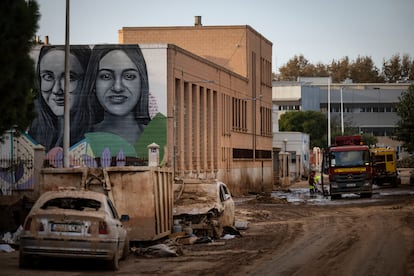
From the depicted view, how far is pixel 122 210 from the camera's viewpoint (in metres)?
21.5

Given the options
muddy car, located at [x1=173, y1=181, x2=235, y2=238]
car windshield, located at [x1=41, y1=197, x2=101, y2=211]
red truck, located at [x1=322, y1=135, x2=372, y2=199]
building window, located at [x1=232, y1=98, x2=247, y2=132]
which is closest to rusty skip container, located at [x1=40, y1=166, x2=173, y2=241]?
muddy car, located at [x1=173, y1=181, x2=235, y2=238]

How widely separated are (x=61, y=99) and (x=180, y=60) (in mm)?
6971

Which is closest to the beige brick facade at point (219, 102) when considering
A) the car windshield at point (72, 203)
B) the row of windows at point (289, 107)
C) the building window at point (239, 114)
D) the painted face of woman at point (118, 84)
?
the building window at point (239, 114)

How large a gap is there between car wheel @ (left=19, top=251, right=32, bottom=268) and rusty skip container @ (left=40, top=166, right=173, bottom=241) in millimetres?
4028

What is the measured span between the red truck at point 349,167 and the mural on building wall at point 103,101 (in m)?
9.20

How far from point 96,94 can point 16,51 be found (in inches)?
1392

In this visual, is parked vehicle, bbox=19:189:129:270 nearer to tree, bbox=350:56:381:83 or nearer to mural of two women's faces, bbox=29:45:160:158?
mural of two women's faces, bbox=29:45:160:158

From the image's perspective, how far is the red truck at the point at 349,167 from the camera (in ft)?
164

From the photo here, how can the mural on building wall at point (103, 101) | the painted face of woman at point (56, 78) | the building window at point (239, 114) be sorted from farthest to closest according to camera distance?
the building window at point (239, 114) → the painted face of woman at point (56, 78) → the mural on building wall at point (103, 101)

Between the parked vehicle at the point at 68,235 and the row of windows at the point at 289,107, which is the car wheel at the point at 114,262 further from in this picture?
the row of windows at the point at 289,107

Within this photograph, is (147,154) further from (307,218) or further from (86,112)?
(307,218)

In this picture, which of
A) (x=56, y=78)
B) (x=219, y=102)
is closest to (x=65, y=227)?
(x=56, y=78)

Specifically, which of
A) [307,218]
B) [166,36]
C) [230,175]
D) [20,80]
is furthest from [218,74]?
Answer: [20,80]

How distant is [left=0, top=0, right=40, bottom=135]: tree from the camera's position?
13242mm
